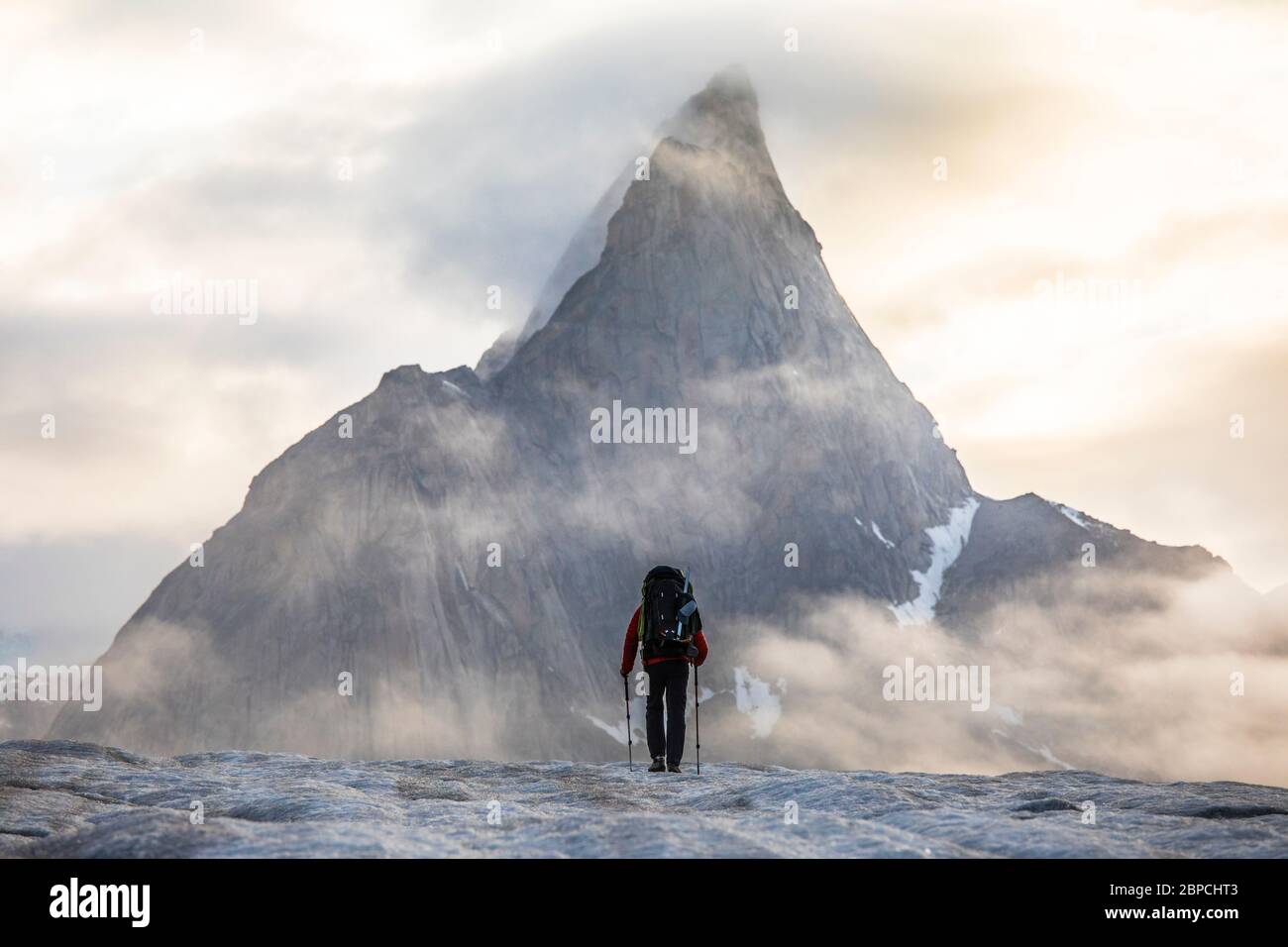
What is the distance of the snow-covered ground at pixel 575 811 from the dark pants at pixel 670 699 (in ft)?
3.23

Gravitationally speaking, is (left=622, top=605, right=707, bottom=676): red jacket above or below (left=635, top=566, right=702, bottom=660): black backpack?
below

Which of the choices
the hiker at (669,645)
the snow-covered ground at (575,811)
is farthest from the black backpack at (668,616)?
the snow-covered ground at (575,811)

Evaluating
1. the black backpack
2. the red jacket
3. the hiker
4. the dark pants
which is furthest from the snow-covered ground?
the black backpack

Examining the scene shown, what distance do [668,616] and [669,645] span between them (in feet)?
1.88

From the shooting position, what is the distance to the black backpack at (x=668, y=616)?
24297mm

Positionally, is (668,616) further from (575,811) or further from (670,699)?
(575,811)

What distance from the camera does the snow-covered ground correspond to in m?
11.6

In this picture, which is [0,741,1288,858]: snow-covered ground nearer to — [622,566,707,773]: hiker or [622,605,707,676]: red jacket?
[622,566,707,773]: hiker

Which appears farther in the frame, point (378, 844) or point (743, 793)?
point (743, 793)
